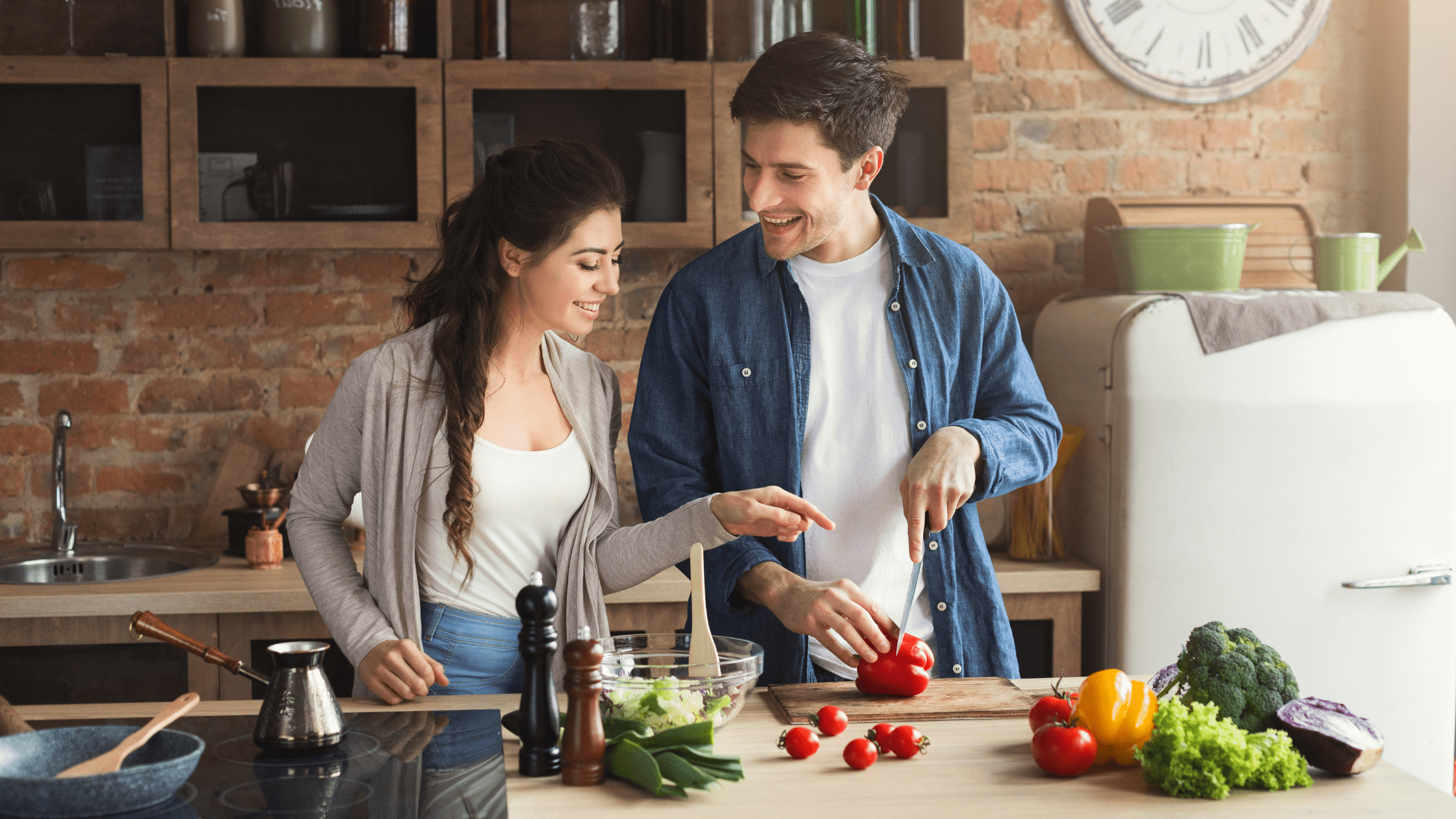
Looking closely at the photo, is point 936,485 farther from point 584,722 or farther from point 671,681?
point 584,722

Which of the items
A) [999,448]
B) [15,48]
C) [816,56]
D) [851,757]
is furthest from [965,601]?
[15,48]

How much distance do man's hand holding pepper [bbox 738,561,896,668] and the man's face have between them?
0.49 m

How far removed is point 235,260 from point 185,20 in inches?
22.9

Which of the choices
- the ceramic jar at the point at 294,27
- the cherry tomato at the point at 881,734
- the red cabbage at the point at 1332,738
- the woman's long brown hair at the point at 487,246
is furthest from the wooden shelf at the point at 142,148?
the red cabbage at the point at 1332,738

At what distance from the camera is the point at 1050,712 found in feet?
4.36

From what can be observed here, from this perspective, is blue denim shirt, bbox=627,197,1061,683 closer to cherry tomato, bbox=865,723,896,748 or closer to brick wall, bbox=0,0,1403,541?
cherry tomato, bbox=865,723,896,748

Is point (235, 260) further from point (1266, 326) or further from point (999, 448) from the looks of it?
point (1266, 326)

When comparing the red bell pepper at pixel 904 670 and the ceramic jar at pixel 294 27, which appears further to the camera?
the ceramic jar at pixel 294 27

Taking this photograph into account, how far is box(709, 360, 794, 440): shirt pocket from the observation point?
5.82 feet

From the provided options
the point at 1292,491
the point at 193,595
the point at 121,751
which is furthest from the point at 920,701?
the point at 193,595

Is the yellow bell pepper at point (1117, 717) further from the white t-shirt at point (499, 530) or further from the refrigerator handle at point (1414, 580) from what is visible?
the refrigerator handle at point (1414, 580)

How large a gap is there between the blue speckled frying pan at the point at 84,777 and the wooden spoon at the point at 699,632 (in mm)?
543

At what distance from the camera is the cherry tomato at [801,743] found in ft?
4.25

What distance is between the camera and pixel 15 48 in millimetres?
2818
